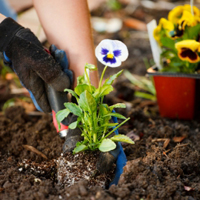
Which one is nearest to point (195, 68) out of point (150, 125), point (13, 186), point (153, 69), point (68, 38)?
point (153, 69)

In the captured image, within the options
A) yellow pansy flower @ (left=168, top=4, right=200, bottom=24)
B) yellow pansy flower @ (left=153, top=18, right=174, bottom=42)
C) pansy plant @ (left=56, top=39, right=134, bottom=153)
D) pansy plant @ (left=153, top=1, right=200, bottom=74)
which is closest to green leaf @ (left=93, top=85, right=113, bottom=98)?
pansy plant @ (left=56, top=39, right=134, bottom=153)

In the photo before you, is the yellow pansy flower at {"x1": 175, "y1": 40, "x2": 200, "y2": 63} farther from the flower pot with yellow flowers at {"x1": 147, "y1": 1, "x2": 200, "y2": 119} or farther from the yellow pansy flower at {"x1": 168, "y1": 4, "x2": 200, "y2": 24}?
the yellow pansy flower at {"x1": 168, "y1": 4, "x2": 200, "y2": 24}

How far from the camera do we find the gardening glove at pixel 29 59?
3.86 ft

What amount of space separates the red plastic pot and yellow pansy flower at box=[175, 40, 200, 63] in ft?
0.34

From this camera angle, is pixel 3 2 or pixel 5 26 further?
pixel 3 2

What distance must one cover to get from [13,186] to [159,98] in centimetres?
106

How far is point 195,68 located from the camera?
161 centimetres

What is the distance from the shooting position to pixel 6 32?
1.22 m

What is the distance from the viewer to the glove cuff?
1.21m

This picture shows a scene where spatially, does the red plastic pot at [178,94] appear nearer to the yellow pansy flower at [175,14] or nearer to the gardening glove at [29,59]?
the yellow pansy flower at [175,14]

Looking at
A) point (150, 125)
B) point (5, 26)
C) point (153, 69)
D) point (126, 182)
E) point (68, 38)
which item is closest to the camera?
point (126, 182)

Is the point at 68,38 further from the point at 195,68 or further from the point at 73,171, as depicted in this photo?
the point at 195,68

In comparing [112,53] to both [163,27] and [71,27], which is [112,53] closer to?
[71,27]

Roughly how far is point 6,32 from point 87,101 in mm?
526
